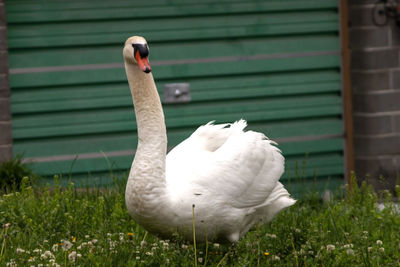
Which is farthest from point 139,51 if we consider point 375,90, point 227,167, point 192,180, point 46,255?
point 375,90

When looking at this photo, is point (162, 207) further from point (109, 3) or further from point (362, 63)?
point (362, 63)

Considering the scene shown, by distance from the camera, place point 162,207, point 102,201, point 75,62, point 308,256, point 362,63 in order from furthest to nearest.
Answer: point 362,63
point 75,62
point 102,201
point 308,256
point 162,207

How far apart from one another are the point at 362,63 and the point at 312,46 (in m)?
0.61

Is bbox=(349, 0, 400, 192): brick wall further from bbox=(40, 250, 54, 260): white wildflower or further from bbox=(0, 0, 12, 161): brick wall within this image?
bbox=(40, 250, 54, 260): white wildflower

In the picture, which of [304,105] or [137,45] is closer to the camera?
[137,45]

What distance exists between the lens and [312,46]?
8.78 m

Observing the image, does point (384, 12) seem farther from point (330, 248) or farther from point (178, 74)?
point (330, 248)

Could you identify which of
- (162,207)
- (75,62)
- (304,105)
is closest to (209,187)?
(162,207)

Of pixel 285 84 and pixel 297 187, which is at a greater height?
pixel 285 84

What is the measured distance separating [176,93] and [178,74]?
8.6 inches

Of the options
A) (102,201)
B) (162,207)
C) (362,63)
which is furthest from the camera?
(362,63)

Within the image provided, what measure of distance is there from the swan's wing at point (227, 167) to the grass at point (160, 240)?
0.93ft

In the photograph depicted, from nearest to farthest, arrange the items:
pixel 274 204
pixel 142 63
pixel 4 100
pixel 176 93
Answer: pixel 142 63 → pixel 274 204 → pixel 4 100 → pixel 176 93

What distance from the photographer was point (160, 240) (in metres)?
5.06
